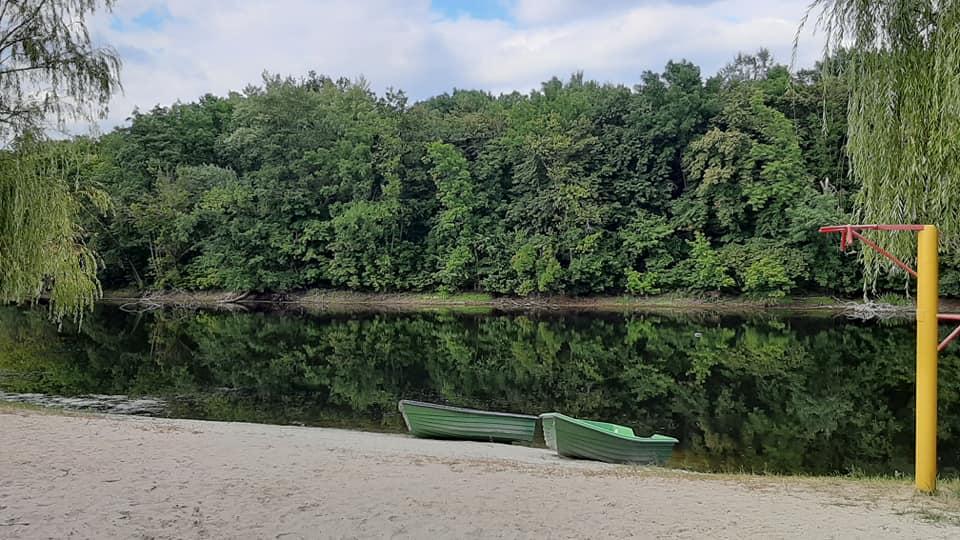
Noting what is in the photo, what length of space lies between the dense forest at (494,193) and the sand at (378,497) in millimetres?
34769

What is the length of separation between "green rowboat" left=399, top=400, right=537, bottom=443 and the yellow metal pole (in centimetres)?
691

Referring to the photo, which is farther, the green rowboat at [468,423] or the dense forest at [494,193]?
the dense forest at [494,193]

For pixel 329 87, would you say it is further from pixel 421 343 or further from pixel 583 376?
pixel 583 376

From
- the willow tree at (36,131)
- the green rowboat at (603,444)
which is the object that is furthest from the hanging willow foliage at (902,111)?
the willow tree at (36,131)

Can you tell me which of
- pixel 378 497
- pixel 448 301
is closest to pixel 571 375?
pixel 378 497

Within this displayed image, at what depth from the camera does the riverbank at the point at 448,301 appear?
40.9 metres

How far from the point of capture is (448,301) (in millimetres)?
48969

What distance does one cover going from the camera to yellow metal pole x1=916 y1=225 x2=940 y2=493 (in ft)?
23.1

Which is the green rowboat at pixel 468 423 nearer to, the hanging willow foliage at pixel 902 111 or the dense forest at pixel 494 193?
the hanging willow foliage at pixel 902 111

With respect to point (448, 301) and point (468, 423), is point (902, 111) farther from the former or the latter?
point (448, 301)

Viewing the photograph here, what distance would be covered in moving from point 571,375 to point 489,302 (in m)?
26.3

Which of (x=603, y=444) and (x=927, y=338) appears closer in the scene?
(x=927, y=338)

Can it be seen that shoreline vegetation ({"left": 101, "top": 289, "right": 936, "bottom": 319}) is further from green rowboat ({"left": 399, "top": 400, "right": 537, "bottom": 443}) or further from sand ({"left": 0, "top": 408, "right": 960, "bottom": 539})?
sand ({"left": 0, "top": 408, "right": 960, "bottom": 539})

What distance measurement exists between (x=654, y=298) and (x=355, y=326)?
20018 millimetres
